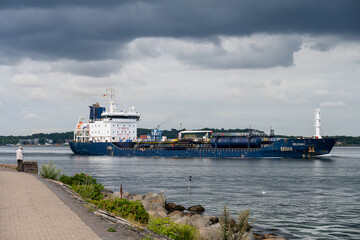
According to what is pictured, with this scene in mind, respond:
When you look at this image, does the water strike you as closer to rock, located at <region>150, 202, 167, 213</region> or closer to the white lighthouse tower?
rock, located at <region>150, 202, 167, 213</region>

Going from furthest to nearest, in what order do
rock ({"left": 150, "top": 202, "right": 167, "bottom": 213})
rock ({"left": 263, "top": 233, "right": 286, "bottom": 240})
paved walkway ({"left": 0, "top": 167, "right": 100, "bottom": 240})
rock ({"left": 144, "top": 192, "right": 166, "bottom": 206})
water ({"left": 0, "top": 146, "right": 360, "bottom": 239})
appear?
rock ({"left": 144, "top": 192, "right": 166, "bottom": 206}) < rock ({"left": 150, "top": 202, "right": 167, "bottom": 213}) < water ({"left": 0, "top": 146, "right": 360, "bottom": 239}) < rock ({"left": 263, "top": 233, "right": 286, "bottom": 240}) < paved walkway ({"left": 0, "top": 167, "right": 100, "bottom": 240})

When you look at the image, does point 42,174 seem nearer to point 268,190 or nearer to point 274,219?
point 274,219

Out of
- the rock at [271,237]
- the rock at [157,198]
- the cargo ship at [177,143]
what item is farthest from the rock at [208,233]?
the cargo ship at [177,143]

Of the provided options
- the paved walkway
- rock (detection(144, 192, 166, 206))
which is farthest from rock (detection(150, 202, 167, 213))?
the paved walkway

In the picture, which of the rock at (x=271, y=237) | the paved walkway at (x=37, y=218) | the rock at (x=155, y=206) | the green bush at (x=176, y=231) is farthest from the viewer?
the rock at (x=155, y=206)

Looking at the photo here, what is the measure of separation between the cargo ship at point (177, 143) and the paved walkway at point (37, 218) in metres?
76.8

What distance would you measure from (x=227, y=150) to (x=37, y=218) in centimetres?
8575

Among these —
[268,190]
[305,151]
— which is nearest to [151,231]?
[268,190]

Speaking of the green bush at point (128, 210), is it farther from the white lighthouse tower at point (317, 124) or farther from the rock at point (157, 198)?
the white lighthouse tower at point (317, 124)

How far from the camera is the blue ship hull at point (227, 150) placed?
8906 centimetres

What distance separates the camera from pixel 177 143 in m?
105

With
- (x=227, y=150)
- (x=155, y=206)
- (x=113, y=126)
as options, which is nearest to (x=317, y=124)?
(x=227, y=150)

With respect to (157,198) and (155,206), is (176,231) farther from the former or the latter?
(157,198)

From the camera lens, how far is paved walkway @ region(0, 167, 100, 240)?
1098 centimetres
